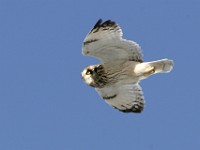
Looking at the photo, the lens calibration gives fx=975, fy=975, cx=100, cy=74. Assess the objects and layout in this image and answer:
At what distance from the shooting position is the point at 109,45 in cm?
1475

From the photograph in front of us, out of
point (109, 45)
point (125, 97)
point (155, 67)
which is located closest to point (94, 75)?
point (109, 45)

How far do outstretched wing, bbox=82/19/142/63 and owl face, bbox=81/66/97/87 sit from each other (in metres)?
0.21

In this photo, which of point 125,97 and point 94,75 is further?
point 125,97

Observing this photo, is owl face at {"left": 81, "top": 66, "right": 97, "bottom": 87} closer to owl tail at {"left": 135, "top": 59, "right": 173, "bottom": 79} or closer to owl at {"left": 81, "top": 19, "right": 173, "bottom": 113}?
owl at {"left": 81, "top": 19, "right": 173, "bottom": 113}

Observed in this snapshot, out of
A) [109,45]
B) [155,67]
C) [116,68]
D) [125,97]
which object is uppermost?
Result: [109,45]

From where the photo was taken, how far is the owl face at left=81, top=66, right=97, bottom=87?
14836 mm

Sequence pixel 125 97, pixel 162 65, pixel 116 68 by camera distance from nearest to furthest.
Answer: pixel 162 65 → pixel 116 68 → pixel 125 97

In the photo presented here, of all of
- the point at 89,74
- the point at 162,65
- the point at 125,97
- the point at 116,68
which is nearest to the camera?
the point at 162,65

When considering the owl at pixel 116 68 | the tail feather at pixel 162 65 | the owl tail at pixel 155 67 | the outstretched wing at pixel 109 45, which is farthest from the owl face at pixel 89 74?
the tail feather at pixel 162 65

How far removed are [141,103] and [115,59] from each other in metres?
0.80

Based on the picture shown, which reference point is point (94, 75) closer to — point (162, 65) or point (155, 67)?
point (155, 67)

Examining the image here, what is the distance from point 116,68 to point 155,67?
2.18ft

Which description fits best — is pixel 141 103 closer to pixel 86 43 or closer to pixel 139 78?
pixel 139 78

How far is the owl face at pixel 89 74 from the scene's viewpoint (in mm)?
14836
